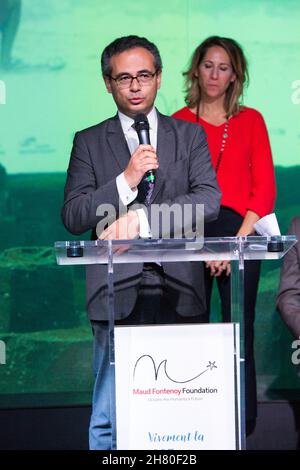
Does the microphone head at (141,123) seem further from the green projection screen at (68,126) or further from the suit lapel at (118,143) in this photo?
the green projection screen at (68,126)

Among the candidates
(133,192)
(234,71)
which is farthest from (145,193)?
(234,71)

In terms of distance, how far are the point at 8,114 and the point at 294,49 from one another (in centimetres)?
149

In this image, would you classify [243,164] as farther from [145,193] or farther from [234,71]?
[145,193]

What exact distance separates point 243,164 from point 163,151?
0.83m

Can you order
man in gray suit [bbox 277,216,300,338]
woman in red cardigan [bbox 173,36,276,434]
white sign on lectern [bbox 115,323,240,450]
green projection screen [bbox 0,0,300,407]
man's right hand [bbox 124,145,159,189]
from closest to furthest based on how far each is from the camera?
1. white sign on lectern [bbox 115,323,240,450]
2. man's right hand [bbox 124,145,159,189]
3. man in gray suit [bbox 277,216,300,338]
4. woman in red cardigan [bbox 173,36,276,434]
5. green projection screen [bbox 0,0,300,407]

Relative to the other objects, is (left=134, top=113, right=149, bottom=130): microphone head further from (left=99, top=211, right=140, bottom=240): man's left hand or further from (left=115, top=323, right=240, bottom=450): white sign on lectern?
(left=115, top=323, right=240, bottom=450): white sign on lectern

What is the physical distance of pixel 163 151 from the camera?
12.1 feet

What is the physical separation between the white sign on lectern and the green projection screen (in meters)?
2.18

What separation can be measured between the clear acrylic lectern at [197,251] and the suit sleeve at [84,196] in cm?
42

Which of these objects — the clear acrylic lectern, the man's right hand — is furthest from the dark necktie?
the clear acrylic lectern

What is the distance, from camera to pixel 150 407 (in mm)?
2961

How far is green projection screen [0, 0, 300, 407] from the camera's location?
5.21 m

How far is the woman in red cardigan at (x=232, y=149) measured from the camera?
4.38 meters
